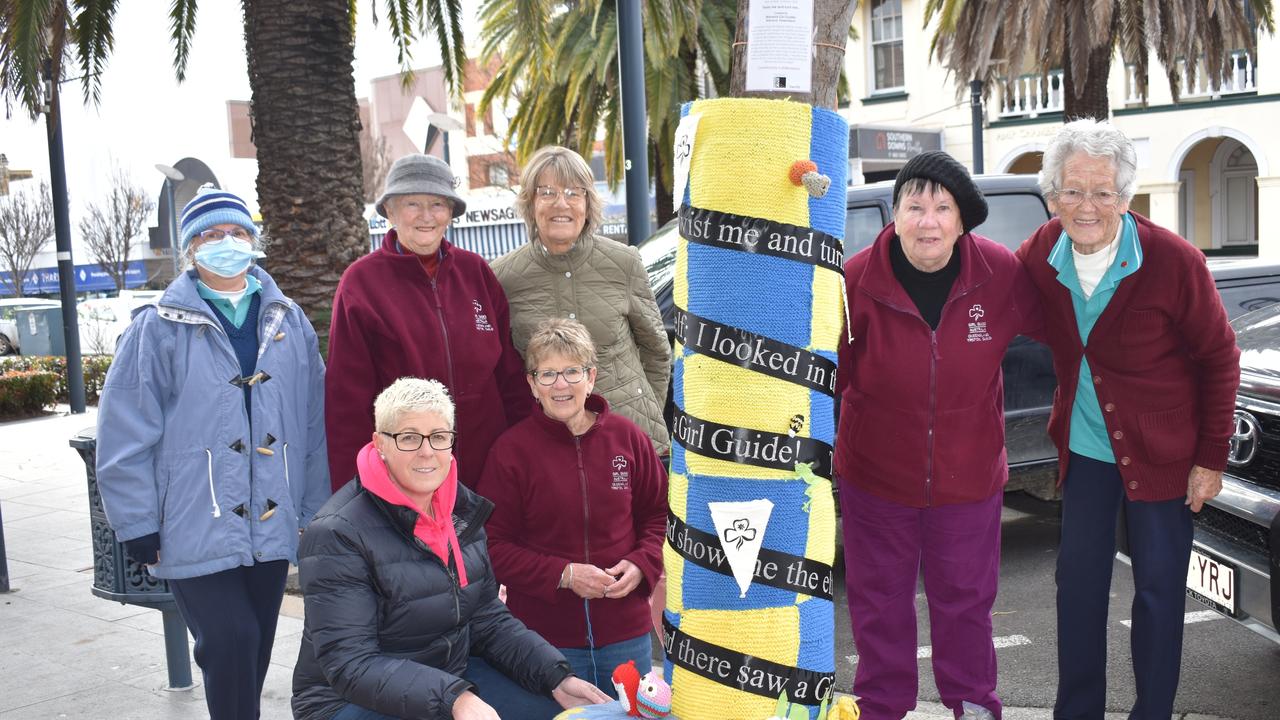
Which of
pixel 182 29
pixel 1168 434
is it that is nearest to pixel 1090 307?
pixel 1168 434

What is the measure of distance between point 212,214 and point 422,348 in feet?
2.55

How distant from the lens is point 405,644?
2.96 m

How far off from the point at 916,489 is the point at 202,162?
38.2 metres

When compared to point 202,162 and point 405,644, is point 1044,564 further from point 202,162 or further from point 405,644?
point 202,162

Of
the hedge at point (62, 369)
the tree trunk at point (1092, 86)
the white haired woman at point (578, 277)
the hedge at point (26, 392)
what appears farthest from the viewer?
the hedge at point (62, 369)

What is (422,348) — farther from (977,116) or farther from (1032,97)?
(1032,97)

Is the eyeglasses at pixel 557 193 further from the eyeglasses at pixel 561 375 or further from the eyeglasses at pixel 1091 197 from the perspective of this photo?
the eyeglasses at pixel 1091 197

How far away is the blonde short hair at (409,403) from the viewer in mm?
2939

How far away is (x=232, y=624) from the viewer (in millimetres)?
3387

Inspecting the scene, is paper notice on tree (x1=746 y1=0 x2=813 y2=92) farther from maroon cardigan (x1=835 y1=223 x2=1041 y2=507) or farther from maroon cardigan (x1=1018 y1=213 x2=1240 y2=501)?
maroon cardigan (x1=1018 y1=213 x2=1240 y2=501)

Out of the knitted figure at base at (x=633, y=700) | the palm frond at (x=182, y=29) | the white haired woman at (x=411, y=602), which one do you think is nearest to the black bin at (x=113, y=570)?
the white haired woman at (x=411, y=602)

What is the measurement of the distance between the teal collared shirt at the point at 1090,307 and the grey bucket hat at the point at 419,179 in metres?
1.88

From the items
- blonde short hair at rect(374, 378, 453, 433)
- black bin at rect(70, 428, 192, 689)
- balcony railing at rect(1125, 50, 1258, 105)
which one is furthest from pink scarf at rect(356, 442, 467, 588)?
balcony railing at rect(1125, 50, 1258, 105)

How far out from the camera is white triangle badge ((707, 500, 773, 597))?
2.34 meters
